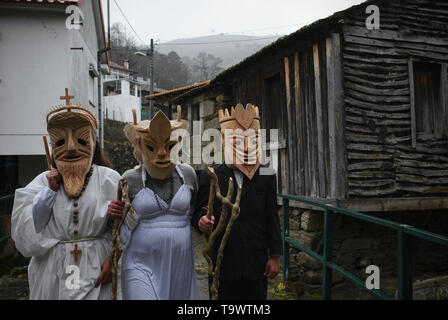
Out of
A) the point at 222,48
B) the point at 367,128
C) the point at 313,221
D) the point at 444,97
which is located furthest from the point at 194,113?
the point at 222,48

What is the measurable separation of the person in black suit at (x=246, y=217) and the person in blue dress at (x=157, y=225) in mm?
224

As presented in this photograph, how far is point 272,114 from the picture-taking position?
8.40 meters

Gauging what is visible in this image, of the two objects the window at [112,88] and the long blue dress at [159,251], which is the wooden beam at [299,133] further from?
the window at [112,88]

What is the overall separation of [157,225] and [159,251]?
0.60 feet

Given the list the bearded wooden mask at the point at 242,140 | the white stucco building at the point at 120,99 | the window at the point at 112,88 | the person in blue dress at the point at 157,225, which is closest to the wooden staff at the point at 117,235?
the person in blue dress at the point at 157,225

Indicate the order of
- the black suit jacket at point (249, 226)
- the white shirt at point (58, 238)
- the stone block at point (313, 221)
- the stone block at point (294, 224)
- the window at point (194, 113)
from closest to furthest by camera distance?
1. the white shirt at point (58, 238)
2. the black suit jacket at point (249, 226)
3. the stone block at point (313, 221)
4. the stone block at point (294, 224)
5. the window at point (194, 113)

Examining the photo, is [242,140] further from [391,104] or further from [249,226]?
[391,104]

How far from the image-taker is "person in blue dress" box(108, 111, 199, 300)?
251cm

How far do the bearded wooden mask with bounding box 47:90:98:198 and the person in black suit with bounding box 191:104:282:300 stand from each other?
0.89 metres

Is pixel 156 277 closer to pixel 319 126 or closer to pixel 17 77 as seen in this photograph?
pixel 319 126

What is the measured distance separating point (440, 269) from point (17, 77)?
415 inches

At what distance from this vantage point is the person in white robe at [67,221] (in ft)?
8.09

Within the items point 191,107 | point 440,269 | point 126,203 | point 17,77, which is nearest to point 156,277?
point 126,203
